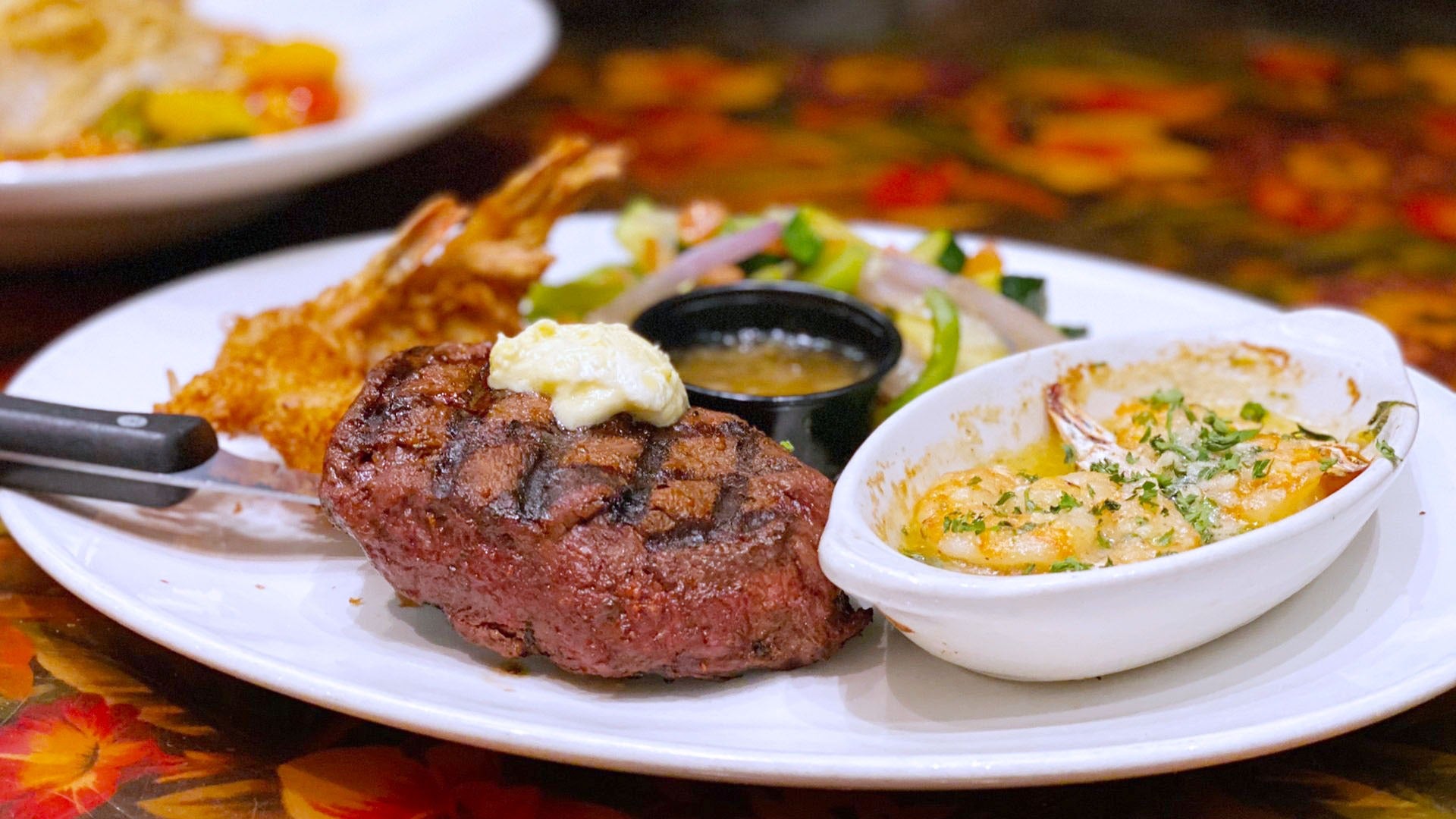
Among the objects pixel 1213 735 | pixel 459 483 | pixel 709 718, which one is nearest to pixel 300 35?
pixel 459 483

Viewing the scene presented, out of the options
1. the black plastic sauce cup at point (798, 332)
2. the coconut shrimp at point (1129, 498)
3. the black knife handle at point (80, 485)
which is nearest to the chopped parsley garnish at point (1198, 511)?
the coconut shrimp at point (1129, 498)

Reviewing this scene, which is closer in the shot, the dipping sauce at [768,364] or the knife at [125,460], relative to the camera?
the knife at [125,460]

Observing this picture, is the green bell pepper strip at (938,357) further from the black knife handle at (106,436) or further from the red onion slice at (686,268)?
the black knife handle at (106,436)

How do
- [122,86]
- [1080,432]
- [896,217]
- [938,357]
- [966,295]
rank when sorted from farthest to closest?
[896,217]
[122,86]
[966,295]
[938,357]
[1080,432]

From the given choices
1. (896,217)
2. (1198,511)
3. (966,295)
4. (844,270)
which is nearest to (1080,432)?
(1198,511)

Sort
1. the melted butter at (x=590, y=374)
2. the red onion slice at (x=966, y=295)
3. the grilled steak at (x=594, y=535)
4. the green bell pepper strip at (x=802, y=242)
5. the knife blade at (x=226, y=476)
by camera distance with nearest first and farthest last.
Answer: the grilled steak at (x=594, y=535), the melted butter at (x=590, y=374), the knife blade at (x=226, y=476), the red onion slice at (x=966, y=295), the green bell pepper strip at (x=802, y=242)

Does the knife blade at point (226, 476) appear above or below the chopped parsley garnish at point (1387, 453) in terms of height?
below

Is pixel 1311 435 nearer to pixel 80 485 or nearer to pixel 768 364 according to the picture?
pixel 768 364
